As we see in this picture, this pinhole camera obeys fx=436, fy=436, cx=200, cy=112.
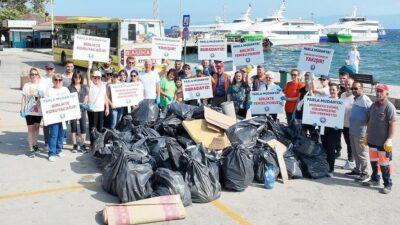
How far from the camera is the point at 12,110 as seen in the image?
11.6m

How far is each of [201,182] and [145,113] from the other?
8.45ft

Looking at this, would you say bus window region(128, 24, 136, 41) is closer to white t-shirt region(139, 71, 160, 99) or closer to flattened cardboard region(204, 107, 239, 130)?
white t-shirt region(139, 71, 160, 99)

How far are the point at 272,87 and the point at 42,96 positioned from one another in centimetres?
392

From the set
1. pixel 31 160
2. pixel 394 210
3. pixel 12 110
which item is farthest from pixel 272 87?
pixel 12 110

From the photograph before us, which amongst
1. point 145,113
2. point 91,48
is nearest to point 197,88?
point 145,113

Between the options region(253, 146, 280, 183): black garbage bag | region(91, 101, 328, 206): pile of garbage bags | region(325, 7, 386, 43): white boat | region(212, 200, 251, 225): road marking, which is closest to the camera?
region(212, 200, 251, 225): road marking

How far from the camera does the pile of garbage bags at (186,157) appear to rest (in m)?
5.43

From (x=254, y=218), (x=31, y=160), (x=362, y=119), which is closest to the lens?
(x=254, y=218)

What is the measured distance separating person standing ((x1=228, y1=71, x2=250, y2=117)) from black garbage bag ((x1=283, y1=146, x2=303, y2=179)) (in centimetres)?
174

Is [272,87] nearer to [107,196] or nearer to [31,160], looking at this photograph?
[107,196]

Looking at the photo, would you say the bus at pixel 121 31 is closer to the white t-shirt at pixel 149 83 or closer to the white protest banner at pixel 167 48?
the white protest banner at pixel 167 48

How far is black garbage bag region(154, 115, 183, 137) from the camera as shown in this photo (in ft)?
24.1

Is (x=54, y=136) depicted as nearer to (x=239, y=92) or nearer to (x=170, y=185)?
(x=170, y=185)

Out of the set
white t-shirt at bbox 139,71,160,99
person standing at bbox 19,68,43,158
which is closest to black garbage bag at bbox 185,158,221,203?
white t-shirt at bbox 139,71,160,99
